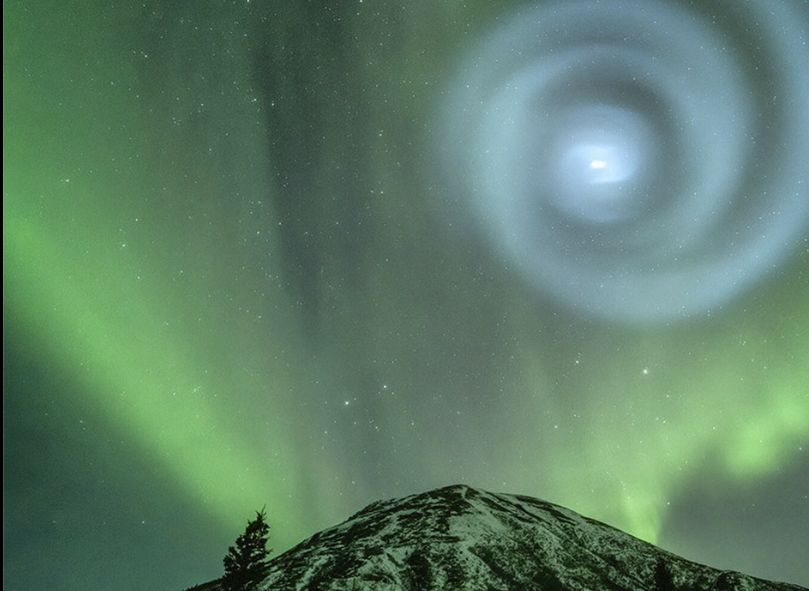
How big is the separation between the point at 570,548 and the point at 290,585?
201ft

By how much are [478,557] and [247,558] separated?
2036 inches

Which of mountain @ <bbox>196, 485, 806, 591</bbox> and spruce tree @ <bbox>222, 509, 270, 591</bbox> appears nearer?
spruce tree @ <bbox>222, 509, 270, 591</bbox>

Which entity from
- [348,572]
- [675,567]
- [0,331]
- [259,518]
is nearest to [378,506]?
[348,572]

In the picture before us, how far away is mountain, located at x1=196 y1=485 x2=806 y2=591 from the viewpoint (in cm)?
8388

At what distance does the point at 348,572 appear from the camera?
3270 inches

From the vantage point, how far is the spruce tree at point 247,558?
59062 mm

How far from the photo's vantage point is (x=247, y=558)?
60.0 meters

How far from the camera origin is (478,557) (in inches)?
3740

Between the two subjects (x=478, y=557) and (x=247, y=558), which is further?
(x=478, y=557)

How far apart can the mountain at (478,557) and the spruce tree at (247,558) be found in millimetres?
20227

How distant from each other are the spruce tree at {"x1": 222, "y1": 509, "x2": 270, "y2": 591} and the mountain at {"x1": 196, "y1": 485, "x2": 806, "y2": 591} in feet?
66.4

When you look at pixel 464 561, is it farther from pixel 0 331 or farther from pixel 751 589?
pixel 0 331

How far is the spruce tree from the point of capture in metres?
59.1

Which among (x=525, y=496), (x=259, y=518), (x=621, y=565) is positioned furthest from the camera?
(x=525, y=496)
